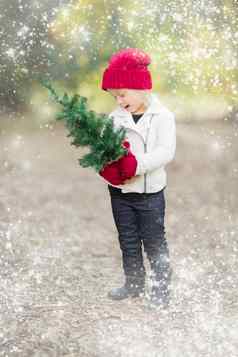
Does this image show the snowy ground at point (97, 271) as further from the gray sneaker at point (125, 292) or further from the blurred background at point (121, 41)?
the blurred background at point (121, 41)

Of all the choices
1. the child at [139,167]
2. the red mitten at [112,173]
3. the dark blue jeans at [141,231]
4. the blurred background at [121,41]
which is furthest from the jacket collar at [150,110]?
the blurred background at [121,41]

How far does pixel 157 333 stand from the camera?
3.11 meters

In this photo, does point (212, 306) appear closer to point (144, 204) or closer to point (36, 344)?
point (144, 204)

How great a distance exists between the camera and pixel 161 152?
294cm

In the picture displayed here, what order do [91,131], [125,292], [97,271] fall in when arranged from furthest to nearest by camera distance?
[97,271], [125,292], [91,131]

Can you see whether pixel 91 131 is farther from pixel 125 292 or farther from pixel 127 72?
pixel 125 292

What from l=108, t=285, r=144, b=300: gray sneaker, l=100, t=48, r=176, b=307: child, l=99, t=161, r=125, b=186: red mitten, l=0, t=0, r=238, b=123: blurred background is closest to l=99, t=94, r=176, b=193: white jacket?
l=100, t=48, r=176, b=307: child

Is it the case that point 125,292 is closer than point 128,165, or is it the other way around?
point 128,165

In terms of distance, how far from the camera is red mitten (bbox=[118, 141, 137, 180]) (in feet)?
9.32

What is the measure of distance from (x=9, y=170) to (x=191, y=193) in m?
2.37

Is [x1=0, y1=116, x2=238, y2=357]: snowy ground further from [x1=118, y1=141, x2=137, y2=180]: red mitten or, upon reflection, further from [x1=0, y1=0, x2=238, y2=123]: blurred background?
[x1=0, y1=0, x2=238, y2=123]: blurred background

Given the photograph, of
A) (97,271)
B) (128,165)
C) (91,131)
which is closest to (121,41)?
(97,271)

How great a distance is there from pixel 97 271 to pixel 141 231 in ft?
3.04

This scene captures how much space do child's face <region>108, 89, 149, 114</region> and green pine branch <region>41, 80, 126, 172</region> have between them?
0.63 ft
